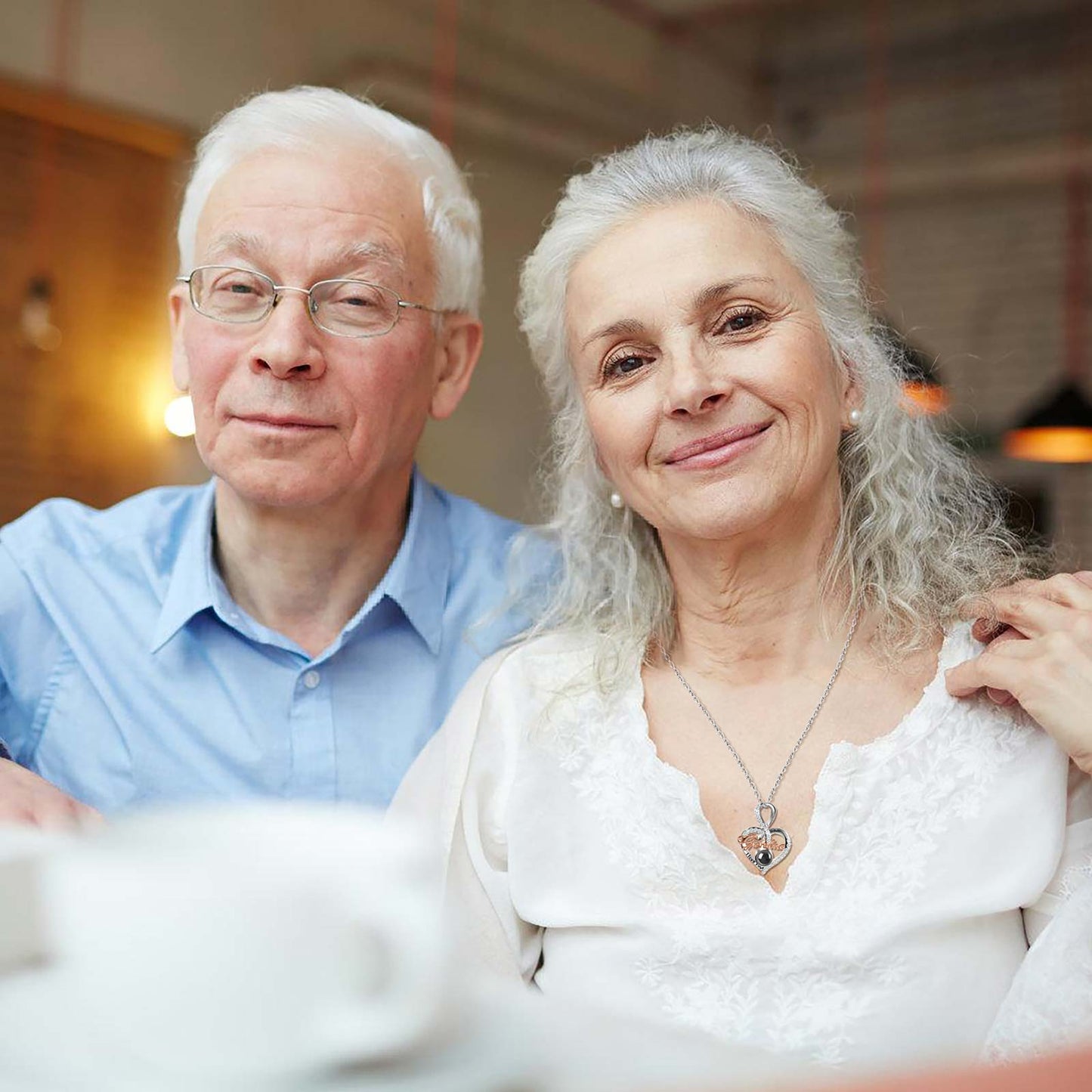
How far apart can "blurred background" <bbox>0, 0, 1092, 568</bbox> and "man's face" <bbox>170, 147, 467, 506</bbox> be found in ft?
8.01

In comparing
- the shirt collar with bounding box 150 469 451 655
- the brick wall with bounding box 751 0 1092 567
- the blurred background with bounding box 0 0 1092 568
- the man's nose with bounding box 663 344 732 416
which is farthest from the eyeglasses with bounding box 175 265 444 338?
the brick wall with bounding box 751 0 1092 567

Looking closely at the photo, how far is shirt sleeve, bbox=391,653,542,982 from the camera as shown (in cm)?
168

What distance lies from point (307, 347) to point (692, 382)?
60cm

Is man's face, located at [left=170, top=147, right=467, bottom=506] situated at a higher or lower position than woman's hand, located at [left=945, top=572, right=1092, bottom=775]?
higher

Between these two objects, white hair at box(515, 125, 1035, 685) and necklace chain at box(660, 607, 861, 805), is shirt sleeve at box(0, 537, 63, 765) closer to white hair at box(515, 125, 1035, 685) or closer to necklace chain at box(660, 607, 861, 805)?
white hair at box(515, 125, 1035, 685)

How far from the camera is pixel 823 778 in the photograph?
1.63 metres

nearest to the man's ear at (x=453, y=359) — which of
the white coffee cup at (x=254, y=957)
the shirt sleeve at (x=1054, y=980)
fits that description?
the shirt sleeve at (x=1054, y=980)

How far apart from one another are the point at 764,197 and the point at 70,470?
13.7 ft

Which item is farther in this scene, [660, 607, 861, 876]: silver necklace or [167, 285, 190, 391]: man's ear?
[167, 285, 190, 391]: man's ear

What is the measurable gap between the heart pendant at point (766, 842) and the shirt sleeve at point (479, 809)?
294 mm

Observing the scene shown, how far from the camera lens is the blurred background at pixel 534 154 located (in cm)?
532

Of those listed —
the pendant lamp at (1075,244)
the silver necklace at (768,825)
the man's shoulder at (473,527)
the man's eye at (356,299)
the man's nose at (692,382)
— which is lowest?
the silver necklace at (768,825)

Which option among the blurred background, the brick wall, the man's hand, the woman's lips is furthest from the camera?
the brick wall

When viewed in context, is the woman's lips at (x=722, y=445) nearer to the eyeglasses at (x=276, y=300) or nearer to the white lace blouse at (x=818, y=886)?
the white lace blouse at (x=818, y=886)
